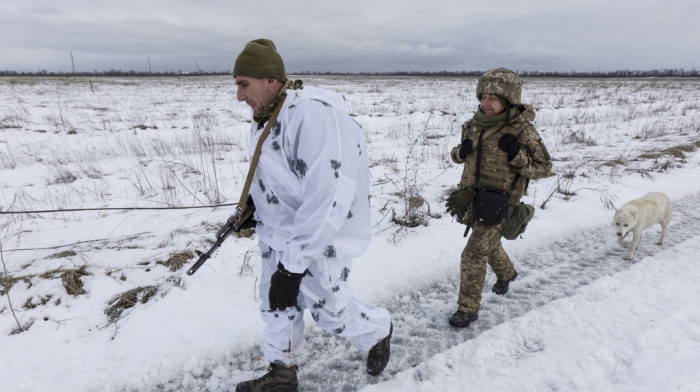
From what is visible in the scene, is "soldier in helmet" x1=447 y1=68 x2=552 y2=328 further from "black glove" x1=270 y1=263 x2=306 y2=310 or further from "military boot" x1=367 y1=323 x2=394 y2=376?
"black glove" x1=270 y1=263 x2=306 y2=310

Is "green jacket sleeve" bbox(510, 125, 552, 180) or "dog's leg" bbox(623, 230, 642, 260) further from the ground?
"green jacket sleeve" bbox(510, 125, 552, 180)

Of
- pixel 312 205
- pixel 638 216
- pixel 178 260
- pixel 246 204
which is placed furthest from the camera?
pixel 638 216

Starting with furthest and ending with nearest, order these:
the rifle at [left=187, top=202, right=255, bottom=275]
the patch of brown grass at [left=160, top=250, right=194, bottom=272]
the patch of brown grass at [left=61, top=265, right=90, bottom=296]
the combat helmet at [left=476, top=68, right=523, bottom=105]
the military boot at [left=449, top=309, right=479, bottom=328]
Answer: the patch of brown grass at [left=160, top=250, right=194, bottom=272]
the patch of brown grass at [left=61, top=265, right=90, bottom=296]
the military boot at [left=449, top=309, right=479, bottom=328]
the combat helmet at [left=476, top=68, right=523, bottom=105]
the rifle at [left=187, top=202, right=255, bottom=275]

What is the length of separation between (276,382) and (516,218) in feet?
6.52

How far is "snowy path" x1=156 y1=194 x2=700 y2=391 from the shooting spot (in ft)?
7.33

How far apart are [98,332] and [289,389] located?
5.16ft

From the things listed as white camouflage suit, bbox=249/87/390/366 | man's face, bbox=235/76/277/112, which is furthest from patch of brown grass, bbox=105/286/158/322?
man's face, bbox=235/76/277/112

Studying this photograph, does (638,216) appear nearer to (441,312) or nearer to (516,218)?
(516,218)

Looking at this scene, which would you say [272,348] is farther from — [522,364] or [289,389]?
[522,364]

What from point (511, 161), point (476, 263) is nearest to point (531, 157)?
point (511, 161)

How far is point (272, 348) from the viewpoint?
2.01 m

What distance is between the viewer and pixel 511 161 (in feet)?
7.37

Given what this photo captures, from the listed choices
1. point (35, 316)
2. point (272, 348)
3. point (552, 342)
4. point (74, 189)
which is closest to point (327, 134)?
point (272, 348)

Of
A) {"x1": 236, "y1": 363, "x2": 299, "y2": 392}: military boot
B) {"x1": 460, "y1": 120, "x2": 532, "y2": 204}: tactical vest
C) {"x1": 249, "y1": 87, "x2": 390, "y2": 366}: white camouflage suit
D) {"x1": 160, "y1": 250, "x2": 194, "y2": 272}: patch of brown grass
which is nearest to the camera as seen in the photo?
{"x1": 249, "y1": 87, "x2": 390, "y2": 366}: white camouflage suit
